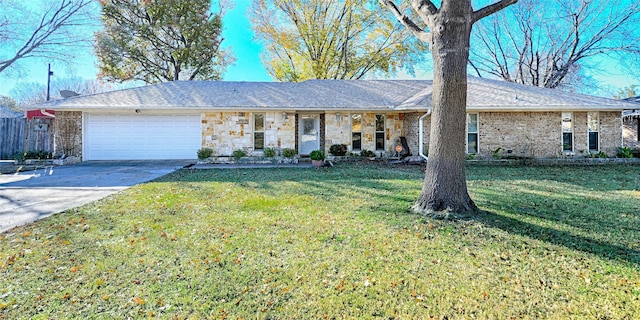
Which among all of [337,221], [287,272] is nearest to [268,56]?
[337,221]

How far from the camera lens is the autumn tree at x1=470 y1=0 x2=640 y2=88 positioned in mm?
18078

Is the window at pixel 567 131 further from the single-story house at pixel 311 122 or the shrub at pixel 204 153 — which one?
the shrub at pixel 204 153

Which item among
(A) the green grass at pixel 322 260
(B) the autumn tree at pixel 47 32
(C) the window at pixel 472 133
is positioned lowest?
(A) the green grass at pixel 322 260

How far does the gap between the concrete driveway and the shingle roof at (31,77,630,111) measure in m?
2.70

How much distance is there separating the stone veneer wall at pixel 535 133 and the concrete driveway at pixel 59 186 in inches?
396

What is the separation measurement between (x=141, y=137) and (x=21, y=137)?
6081 millimetres

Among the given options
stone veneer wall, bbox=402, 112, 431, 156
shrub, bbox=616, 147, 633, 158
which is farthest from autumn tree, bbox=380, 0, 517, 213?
shrub, bbox=616, 147, 633, 158

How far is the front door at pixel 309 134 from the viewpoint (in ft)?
45.3

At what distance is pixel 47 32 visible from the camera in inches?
565

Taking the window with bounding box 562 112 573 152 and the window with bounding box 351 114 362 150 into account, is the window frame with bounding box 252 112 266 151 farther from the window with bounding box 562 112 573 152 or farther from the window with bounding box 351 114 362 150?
the window with bounding box 562 112 573 152

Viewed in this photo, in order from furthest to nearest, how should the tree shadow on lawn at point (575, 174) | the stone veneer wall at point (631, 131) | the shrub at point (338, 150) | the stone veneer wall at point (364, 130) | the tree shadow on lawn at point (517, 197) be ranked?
the stone veneer wall at point (631, 131), the stone veneer wall at point (364, 130), the shrub at point (338, 150), the tree shadow on lawn at point (575, 174), the tree shadow on lawn at point (517, 197)

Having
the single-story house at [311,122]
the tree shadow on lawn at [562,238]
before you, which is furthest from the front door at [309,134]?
the tree shadow on lawn at [562,238]

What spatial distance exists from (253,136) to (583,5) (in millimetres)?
21185

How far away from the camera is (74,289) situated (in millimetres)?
2705
